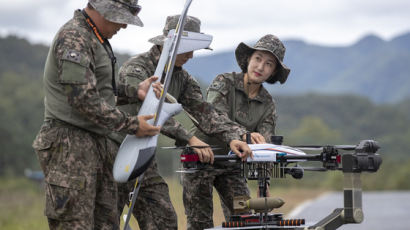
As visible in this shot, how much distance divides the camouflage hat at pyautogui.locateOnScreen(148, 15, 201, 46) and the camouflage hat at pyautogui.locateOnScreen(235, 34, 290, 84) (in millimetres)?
1127

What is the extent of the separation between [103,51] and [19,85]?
2801 inches

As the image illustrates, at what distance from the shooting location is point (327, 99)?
16075 centimetres

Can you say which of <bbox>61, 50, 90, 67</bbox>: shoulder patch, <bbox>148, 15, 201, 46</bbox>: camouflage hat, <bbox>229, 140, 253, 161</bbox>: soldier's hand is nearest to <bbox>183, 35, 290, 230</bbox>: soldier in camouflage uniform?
<bbox>229, 140, 253, 161</bbox>: soldier's hand

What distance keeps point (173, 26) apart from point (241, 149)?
126cm

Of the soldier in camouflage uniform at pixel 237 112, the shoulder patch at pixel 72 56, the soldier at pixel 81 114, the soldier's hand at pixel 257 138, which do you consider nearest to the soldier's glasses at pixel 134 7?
the soldier at pixel 81 114

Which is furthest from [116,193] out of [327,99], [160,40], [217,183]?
[327,99]

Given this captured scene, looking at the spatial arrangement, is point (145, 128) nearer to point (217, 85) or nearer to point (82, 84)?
point (82, 84)

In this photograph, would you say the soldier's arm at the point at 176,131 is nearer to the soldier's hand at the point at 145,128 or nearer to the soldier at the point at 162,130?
the soldier at the point at 162,130

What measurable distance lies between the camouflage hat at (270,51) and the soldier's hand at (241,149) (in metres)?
1.44

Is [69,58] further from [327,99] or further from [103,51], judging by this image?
[327,99]

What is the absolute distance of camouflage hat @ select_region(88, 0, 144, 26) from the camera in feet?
20.3

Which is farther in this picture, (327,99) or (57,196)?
(327,99)

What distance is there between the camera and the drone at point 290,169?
609 cm

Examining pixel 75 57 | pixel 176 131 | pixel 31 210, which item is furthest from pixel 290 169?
pixel 31 210
